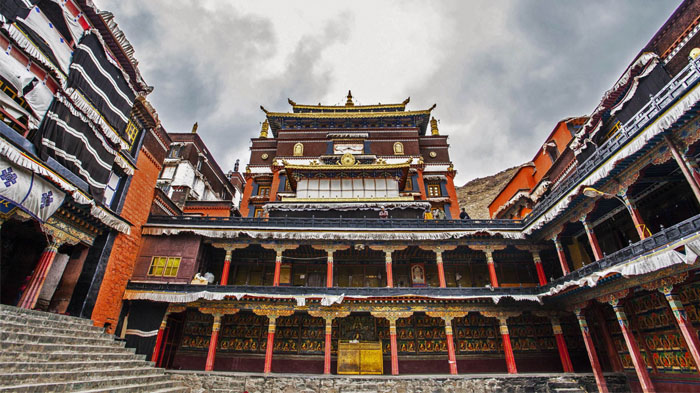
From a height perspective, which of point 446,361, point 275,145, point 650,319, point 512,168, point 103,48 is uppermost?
point 512,168

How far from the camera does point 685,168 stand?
10.1 m

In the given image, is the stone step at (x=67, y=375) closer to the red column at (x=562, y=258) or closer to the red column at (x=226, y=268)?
the red column at (x=226, y=268)

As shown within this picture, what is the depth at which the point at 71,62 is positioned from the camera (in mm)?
14227

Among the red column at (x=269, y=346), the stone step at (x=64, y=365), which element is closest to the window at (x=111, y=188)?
the stone step at (x=64, y=365)

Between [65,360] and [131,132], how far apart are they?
491 inches

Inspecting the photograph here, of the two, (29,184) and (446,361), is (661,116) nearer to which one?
(446,361)

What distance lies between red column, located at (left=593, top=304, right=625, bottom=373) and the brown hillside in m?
45.0

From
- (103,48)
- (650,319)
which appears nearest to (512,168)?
(650,319)

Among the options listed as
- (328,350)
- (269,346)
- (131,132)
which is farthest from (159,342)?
(131,132)

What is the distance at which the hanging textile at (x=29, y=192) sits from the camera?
36.4 ft

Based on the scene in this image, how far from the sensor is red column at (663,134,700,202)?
388 inches

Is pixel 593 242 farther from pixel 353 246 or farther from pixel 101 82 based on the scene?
pixel 101 82

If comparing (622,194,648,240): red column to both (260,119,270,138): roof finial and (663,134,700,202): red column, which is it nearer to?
(663,134,700,202): red column

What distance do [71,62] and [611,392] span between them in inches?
1099
